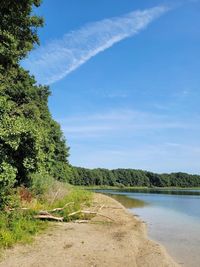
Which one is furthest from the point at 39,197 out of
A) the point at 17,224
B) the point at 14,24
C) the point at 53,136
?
the point at 53,136

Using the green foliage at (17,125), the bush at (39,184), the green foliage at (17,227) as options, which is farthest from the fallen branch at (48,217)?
the bush at (39,184)

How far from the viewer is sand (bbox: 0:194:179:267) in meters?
12.0

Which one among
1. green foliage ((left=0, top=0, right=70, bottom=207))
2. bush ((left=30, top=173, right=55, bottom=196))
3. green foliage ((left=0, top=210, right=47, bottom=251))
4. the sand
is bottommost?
the sand

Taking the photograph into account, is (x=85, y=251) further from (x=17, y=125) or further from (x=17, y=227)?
(x=17, y=125)

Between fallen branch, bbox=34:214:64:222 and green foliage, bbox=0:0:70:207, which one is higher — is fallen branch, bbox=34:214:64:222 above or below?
below

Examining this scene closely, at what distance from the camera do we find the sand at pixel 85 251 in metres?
12.0

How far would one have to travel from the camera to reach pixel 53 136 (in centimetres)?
6109

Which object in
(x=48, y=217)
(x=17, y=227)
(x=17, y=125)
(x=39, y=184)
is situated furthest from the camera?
(x=39, y=184)

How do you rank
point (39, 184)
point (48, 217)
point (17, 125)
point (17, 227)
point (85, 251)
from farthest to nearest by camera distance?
point (39, 184)
point (48, 217)
point (17, 125)
point (17, 227)
point (85, 251)

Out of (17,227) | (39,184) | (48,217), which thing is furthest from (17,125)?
(39,184)

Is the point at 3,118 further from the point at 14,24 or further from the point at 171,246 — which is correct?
the point at 171,246

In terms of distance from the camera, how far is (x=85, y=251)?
44.9ft

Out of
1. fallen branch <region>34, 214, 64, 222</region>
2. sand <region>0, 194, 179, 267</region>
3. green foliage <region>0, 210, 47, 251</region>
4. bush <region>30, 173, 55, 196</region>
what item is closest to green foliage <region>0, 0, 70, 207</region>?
bush <region>30, 173, 55, 196</region>

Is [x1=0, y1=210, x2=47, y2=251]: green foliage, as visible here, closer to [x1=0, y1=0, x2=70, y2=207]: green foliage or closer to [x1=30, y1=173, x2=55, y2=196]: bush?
[x1=0, y1=0, x2=70, y2=207]: green foliage
